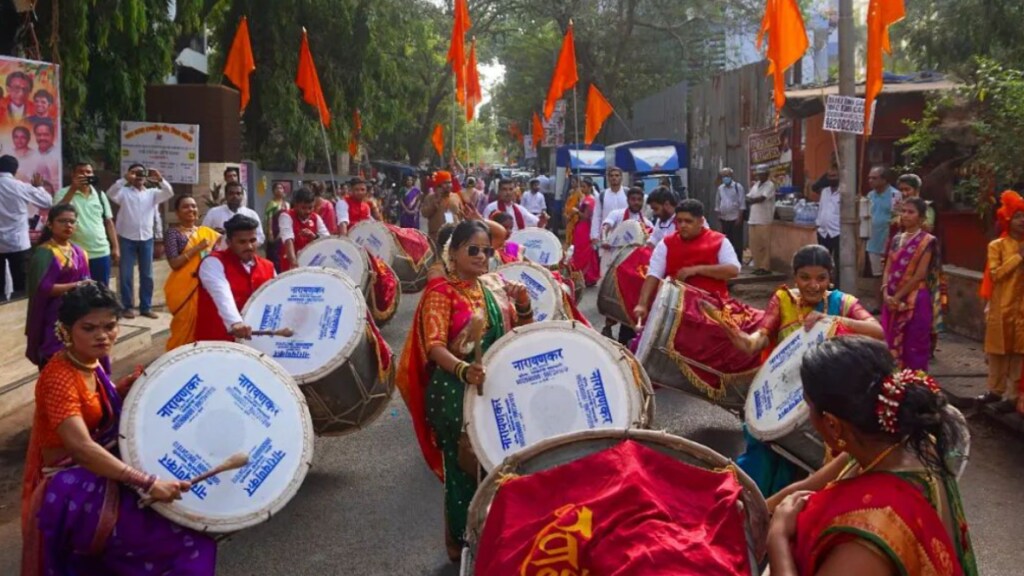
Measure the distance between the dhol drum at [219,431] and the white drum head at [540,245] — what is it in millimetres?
7003

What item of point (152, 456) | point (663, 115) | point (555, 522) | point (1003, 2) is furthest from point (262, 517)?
point (663, 115)

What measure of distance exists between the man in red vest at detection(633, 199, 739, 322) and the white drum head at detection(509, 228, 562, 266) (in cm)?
392

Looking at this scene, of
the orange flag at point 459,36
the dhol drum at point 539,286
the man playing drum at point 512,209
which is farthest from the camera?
the orange flag at point 459,36

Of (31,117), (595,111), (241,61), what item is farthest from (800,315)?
(595,111)

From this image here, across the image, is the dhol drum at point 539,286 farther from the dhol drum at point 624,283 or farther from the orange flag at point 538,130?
the orange flag at point 538,130

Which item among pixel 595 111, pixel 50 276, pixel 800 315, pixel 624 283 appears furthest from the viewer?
pixel 595 111

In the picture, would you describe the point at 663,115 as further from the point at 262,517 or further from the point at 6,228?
the point at 262,517

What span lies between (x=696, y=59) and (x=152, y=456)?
35342 mm

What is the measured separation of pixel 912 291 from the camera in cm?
724

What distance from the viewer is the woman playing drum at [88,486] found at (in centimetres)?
325

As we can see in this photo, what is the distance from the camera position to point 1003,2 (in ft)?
49.5

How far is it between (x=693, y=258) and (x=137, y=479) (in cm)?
431

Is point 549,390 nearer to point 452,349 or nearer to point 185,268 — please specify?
point 452,349

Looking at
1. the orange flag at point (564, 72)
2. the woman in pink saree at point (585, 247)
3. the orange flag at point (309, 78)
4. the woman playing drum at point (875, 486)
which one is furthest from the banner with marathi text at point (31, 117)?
the orange flag at point (564, 72)
